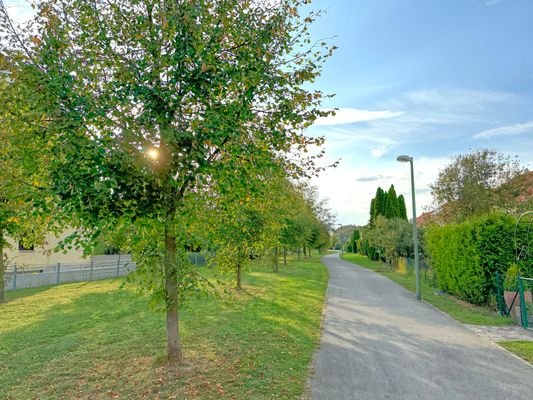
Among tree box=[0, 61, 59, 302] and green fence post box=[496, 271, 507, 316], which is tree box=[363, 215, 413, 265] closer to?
green fence post box=[496, 271, 507, 316]

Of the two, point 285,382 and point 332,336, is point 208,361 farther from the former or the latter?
point 332,336

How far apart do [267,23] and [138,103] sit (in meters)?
2.51

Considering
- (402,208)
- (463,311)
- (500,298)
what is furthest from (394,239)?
(402,208)

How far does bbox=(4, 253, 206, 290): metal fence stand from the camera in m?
18.3

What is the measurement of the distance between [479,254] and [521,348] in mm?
5558

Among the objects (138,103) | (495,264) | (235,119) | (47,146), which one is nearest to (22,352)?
(47,146)

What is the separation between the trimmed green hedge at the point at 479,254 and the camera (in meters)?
11.9

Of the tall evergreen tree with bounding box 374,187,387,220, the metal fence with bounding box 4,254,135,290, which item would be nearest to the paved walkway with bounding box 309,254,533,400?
the metal fence with bounding box 4,254,135,290

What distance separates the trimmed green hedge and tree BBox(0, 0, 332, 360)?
900 cm

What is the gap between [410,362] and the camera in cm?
659

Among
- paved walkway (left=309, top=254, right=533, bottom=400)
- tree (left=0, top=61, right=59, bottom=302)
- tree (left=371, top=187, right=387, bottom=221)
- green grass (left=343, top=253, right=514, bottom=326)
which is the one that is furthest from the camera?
tree (left=371, top=187, right=387, bottom=221)

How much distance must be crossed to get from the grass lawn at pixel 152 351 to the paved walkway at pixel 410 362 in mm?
509

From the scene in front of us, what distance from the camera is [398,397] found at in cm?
508

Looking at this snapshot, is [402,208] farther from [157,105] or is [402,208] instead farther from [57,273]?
[157,105]
